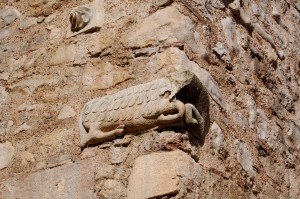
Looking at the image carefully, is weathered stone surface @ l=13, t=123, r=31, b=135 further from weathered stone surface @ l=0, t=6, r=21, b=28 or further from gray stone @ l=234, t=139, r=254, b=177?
gray stone @ l=234, t=139, r=254, b=177

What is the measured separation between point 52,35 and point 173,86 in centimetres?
95

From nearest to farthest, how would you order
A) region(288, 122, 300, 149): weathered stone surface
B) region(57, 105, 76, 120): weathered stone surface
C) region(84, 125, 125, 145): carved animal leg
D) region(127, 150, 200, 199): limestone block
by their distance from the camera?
region(127, 150, 200, 199): limestone block → region(84, 125, 125, 145): carved animal leg → region(57, 105, 76, 120): weathered stone surface → region(288, 122, 300, 149): weathered stone surface

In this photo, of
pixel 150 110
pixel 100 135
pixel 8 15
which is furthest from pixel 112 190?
pixel 8 15

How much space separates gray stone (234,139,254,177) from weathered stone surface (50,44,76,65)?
93 cm

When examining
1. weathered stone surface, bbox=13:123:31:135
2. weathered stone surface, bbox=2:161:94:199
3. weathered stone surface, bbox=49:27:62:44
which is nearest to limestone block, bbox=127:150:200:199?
weathered stone surface, bbox=2:161:94:199

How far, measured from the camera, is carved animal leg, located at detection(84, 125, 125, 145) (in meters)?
2.78

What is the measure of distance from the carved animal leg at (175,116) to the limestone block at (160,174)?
13 cm

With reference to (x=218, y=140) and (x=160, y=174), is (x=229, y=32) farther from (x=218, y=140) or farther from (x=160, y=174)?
(x=160, y=174)

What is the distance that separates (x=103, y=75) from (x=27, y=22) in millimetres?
742

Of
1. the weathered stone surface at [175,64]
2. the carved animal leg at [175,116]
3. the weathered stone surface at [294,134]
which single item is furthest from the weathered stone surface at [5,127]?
the weathered stone surface at [294,134]

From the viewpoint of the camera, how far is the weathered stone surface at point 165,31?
9.71ft

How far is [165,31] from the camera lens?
9.74 ft

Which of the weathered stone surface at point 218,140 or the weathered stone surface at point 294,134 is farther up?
the weathered stone surface at point 218,140

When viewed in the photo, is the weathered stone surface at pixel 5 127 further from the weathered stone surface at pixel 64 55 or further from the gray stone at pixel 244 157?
the gray stone at pixel 244 157
